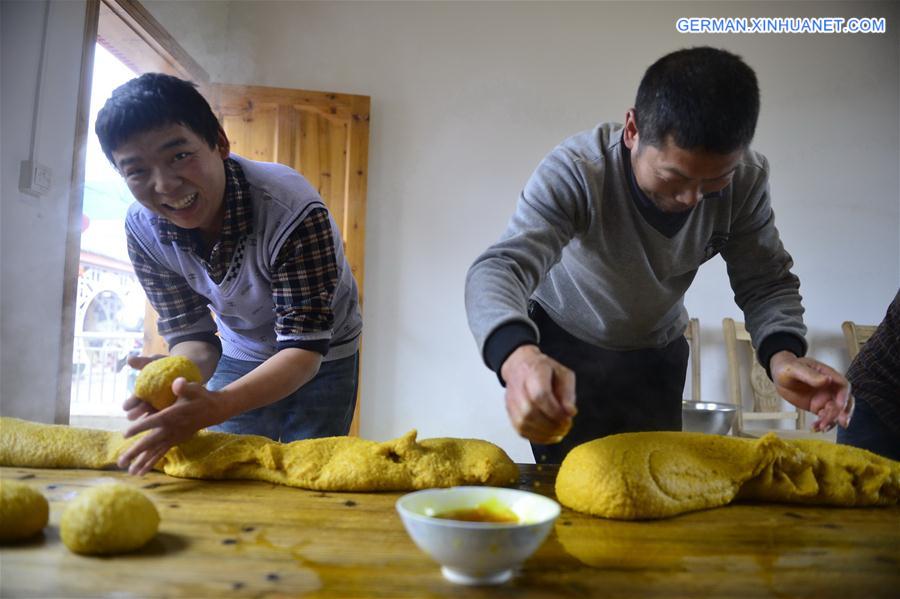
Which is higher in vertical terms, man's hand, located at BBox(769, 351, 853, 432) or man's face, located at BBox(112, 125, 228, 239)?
man's face, located at BBox(112, 125, 228, 239)

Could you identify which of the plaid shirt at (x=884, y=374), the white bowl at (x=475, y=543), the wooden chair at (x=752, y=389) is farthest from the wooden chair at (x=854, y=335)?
the white bowl at (x=475, y=543)

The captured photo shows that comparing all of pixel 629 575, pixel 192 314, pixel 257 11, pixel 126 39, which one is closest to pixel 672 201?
pixel 629 575

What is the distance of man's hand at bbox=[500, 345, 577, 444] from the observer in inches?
27.8

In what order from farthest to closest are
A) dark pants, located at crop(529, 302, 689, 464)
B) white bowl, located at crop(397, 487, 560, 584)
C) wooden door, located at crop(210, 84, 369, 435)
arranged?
wooden door, located at crop(210, 84, 369, 435) < dark pants, located at crop(529, 302, 689, 464) < white bowl, located at crop(397, 487, 560, 584)

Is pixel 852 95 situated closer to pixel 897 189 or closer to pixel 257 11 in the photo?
pixel 897 189

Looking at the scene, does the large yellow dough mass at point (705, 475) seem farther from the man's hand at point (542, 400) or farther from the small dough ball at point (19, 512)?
the small dough ball at point (19, 512)

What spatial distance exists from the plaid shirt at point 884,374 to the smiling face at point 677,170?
0.61 metres

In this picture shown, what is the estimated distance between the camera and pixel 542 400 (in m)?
0.70

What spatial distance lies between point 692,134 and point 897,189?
2970 mm

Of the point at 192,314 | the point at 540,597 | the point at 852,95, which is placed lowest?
the point at 540,597

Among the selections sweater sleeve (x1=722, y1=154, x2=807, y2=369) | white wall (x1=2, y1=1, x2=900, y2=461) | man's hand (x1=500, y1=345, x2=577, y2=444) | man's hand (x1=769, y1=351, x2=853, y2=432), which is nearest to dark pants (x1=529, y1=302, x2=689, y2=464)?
sweater sleeve (x1=722, y1=154, x2=807, y2=369)

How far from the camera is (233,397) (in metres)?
0.97

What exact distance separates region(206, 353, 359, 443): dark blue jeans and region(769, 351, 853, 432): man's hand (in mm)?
958

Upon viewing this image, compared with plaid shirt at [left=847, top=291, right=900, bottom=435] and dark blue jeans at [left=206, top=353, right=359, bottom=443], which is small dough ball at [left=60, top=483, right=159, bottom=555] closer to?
dark blue jeans at [left=206, top=353, right=359, bottom=443]
